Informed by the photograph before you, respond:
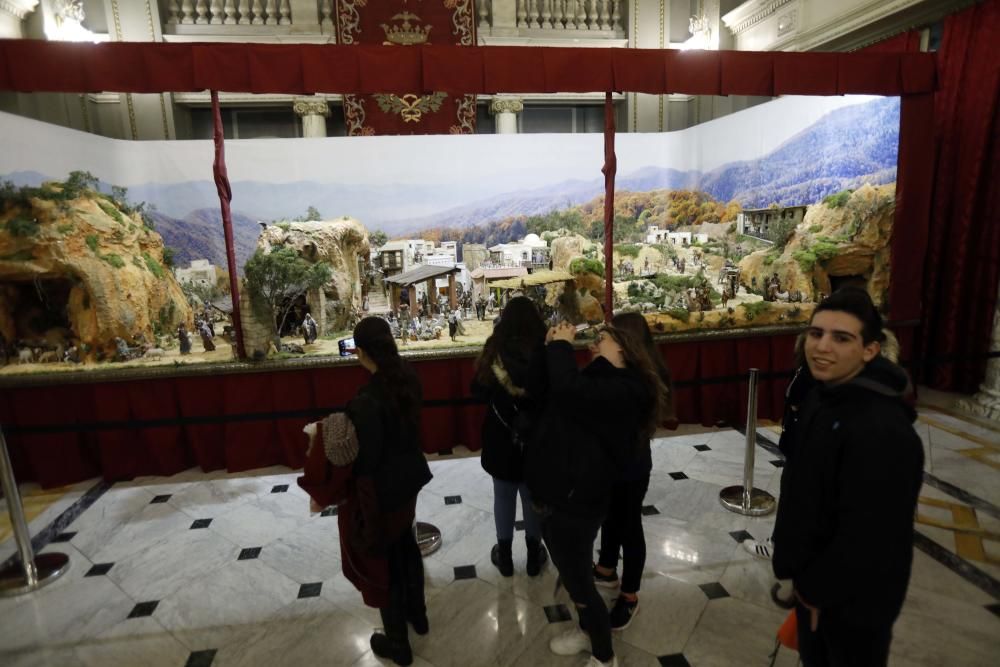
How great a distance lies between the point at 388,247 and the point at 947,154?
6453 mm

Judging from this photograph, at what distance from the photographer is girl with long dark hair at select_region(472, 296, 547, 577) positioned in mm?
2775

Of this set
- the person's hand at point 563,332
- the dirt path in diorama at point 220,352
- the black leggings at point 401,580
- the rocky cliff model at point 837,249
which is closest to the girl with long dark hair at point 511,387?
the person's hand at point 563,332

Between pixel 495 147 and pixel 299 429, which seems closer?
pixel 299 429

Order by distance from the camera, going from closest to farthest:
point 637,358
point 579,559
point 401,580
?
point 637,358
point 579,559
point 401,580

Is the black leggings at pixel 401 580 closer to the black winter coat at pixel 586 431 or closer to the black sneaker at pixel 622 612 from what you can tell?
the black winter coat at pixel 586 431

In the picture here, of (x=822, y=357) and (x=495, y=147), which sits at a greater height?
(x=495, y=147)

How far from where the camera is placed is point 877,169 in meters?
5.80

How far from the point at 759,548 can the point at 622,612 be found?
51.3 inches

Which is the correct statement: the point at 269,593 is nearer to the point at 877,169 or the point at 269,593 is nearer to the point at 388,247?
the point at 388,247

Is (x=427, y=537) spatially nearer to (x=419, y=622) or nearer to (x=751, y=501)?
(x=419, y=622)

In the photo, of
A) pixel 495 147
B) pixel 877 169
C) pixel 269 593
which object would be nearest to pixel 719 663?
pixel 269 593

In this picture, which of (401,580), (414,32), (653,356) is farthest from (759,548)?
(414,32)

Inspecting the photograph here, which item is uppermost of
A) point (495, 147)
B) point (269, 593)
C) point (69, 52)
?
point (69, 52)

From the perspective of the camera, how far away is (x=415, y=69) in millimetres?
4406
